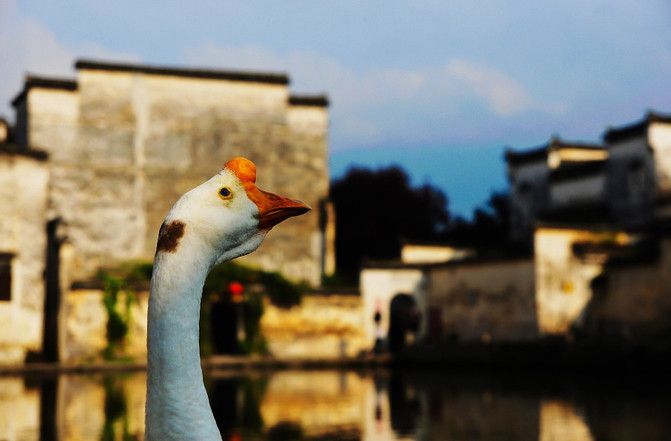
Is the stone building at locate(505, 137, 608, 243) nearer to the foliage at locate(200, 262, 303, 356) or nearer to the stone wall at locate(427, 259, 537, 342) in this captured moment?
the stone wall at locate(427, 259, 537, 342)

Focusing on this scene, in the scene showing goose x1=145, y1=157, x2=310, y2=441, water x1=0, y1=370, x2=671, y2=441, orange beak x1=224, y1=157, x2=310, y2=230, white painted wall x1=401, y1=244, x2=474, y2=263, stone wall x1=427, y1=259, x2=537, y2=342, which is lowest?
water x1=0, y1=370, x2=671, y2=441

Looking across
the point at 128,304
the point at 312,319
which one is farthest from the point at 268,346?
the point at 128,304

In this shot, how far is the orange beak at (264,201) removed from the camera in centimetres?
335

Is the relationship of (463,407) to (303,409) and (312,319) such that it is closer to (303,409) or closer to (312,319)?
(303,409)

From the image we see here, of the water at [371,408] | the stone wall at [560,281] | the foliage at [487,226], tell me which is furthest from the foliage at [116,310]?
the foliage at [487,226]

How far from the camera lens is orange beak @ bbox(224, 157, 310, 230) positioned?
335 cm

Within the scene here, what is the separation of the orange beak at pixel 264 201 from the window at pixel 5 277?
24561 millimetres

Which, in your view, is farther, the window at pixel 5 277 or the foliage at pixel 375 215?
the foliage at pixel 375 215

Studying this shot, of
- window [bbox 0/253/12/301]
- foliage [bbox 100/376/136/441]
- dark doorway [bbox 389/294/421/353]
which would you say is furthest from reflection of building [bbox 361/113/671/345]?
foliage [bbox 100/376/136/441]

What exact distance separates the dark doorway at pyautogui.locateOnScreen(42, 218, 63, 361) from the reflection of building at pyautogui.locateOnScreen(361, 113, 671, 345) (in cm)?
870

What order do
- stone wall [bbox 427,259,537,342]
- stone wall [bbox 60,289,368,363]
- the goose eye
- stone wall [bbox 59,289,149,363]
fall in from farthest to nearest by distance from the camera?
stone wall [bbox 427,259,537,342]
stone wall [bbox 60,289,368,363]
stone wall [bbox 59,289,149,363]
the goose eye

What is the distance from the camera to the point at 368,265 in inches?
1299

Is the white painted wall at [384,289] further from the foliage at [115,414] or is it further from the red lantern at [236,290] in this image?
the foliage at [115,414]

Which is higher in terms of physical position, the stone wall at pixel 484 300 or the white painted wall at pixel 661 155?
the white painted wall at pixel 661 155
